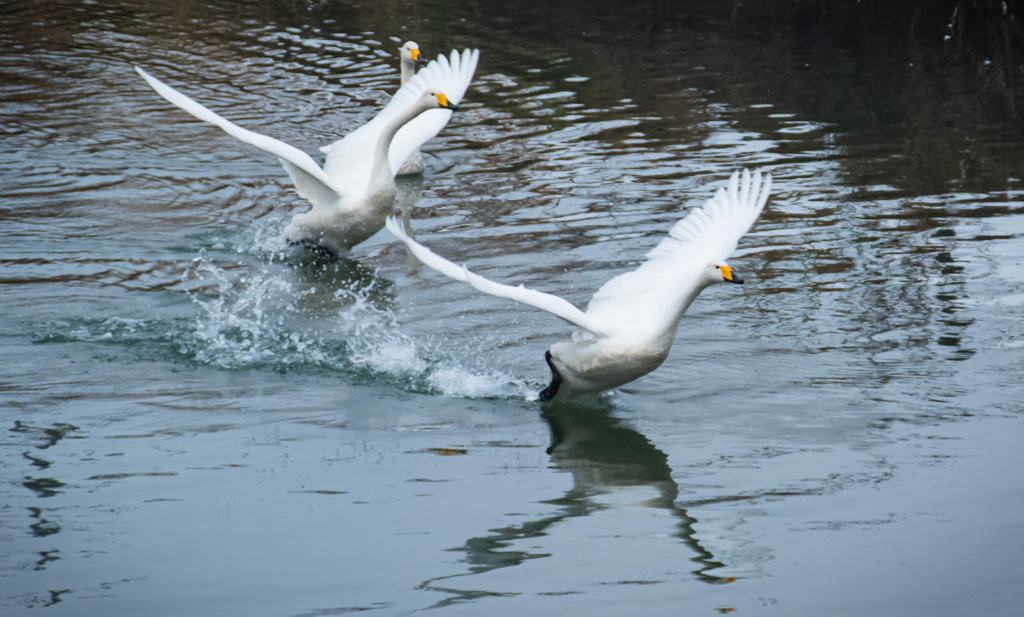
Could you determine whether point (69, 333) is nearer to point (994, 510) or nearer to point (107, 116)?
point (994, 510)

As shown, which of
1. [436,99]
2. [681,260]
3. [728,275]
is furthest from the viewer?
[436,99]

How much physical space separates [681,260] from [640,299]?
51 centimetres

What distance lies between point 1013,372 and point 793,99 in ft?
28.3

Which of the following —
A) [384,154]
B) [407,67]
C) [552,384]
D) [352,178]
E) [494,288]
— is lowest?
[552,384]

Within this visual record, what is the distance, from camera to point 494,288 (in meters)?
5.86

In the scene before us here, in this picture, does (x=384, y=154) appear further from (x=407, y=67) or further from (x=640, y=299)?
(x=407, y=67)

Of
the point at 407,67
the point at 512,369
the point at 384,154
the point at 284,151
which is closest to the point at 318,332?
the point at 284,151

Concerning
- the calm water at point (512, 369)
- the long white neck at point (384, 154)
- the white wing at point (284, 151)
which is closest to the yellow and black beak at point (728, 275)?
the calm water at point (512, 369)

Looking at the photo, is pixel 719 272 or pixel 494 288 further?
pixel 719 272

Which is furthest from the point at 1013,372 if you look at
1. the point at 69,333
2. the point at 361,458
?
the point at 69,333

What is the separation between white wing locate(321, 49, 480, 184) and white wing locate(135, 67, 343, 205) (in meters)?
0.25

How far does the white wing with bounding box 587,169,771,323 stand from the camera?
655 cm

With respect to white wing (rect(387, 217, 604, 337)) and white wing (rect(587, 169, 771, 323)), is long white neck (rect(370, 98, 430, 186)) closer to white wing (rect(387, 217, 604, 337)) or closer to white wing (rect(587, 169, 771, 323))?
white wing (rect(587, 169, 771, 323))

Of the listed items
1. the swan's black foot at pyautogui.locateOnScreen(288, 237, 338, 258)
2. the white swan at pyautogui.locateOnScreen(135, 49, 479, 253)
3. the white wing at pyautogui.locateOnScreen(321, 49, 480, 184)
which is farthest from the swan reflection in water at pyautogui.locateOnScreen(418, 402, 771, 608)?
the white wing at pyautogui.locateOnScreen(321, 49, 480, 184)
